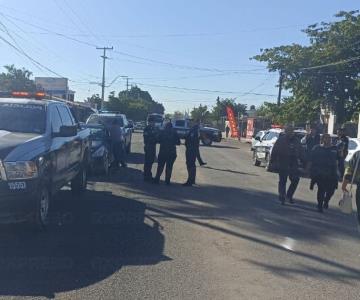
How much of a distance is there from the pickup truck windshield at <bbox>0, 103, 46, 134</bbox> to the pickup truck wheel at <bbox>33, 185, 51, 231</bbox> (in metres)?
1.12

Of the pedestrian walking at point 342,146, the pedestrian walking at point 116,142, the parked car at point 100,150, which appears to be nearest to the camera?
the parked car at point 100,150

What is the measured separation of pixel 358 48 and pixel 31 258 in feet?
118

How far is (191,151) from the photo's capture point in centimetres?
1427

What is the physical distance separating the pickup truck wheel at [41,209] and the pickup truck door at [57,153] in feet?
1.77

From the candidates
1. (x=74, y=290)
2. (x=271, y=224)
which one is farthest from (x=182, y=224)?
(x=74, y=290)

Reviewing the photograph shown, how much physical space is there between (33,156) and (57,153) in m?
1.35

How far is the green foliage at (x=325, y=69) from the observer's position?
127 feet

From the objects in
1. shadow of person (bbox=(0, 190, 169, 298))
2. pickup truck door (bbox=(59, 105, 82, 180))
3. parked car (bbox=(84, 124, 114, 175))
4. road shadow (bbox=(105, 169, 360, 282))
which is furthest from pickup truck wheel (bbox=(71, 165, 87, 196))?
parked car (bbox=(84, 124, 114, 175))

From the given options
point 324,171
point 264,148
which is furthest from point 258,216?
point 264,148

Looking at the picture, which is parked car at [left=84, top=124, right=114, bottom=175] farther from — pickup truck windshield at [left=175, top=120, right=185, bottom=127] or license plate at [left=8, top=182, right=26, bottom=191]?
pickup truck windshield at [left=175, top=120, right=185, bottom=127]

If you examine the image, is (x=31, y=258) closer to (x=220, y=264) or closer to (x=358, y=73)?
(x=220, y=264)

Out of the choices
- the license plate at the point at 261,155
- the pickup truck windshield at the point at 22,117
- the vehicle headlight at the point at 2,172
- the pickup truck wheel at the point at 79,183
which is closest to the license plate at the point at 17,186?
the vehicle headlight at the point at 2,172

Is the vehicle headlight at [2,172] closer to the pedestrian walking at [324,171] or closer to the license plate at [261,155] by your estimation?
the pedestrian walking at [324,171]

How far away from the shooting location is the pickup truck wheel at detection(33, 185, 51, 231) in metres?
7.52
